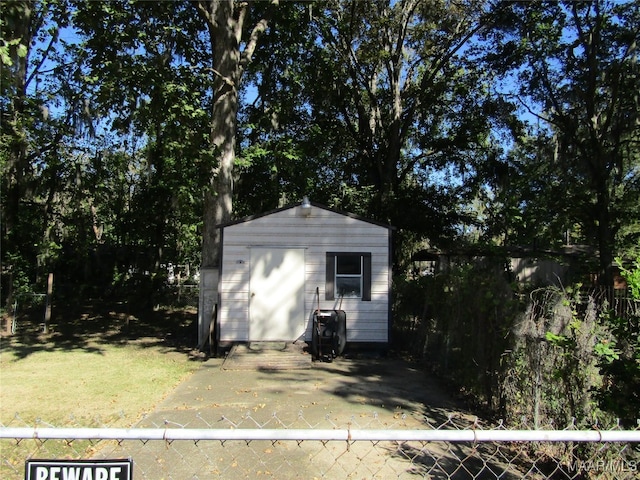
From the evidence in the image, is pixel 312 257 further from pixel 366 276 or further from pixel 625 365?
pixel 625 365

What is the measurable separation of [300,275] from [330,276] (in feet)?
2.34

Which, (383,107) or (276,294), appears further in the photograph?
(383,107)

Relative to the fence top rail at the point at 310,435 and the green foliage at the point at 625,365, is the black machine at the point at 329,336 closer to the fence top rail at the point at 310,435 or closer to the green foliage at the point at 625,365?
the green foliage at the point at 625,365

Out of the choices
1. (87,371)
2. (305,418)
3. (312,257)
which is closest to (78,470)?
(305,418)

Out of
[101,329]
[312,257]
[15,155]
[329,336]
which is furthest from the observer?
[101,329]

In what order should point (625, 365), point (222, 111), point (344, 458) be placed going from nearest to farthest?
point (625, 365) → point (344, 458) → point (222, 111)

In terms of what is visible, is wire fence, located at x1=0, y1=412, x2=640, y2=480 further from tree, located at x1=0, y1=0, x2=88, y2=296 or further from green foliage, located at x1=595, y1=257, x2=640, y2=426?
tree, located at x1=0, y1=0, x2=88, y2=296

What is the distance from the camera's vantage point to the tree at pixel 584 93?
15.1m

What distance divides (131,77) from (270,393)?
8641 millimetres

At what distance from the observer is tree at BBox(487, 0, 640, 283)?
49.5 feet

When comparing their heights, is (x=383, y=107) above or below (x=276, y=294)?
above

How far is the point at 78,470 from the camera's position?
193cm

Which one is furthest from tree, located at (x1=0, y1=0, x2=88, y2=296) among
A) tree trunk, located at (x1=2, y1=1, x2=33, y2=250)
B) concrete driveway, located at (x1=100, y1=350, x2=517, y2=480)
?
concrete driveway, located at (x1=100, y1=350, x2=517, y2=480)

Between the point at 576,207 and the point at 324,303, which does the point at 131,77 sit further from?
the point at 576,207
